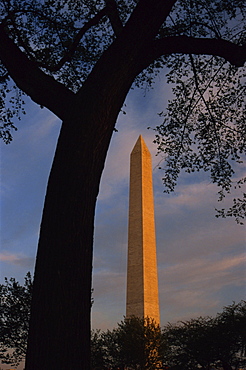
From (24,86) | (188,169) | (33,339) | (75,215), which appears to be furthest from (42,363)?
(188,169)

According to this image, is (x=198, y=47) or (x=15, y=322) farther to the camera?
(x=15, y=322)

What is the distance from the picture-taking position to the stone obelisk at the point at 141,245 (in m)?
30.1

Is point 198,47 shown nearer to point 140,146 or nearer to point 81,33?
point 81,33

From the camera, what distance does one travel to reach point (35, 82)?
18.9ft

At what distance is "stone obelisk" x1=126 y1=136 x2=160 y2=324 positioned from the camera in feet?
98.9

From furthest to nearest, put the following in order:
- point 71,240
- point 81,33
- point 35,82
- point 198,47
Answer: point 81,33 < point 198,47 < point 35,82 < point 71,240

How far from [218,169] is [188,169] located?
2.39 feet

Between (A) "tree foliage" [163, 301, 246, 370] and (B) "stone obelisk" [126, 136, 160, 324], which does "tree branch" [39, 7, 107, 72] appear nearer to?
(B) "stone obelisk" [126, 136, 160, 324]

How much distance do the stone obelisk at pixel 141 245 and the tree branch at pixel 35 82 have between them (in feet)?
83.2

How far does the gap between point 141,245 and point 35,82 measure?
2580cm

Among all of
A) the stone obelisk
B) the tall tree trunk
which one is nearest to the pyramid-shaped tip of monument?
the stone obelisk

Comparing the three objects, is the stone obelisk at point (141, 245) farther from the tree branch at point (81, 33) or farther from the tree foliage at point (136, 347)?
the tree branch at point (81, 33)

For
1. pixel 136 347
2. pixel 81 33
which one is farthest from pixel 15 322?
pixel 81 33

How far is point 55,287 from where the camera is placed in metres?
4.19
